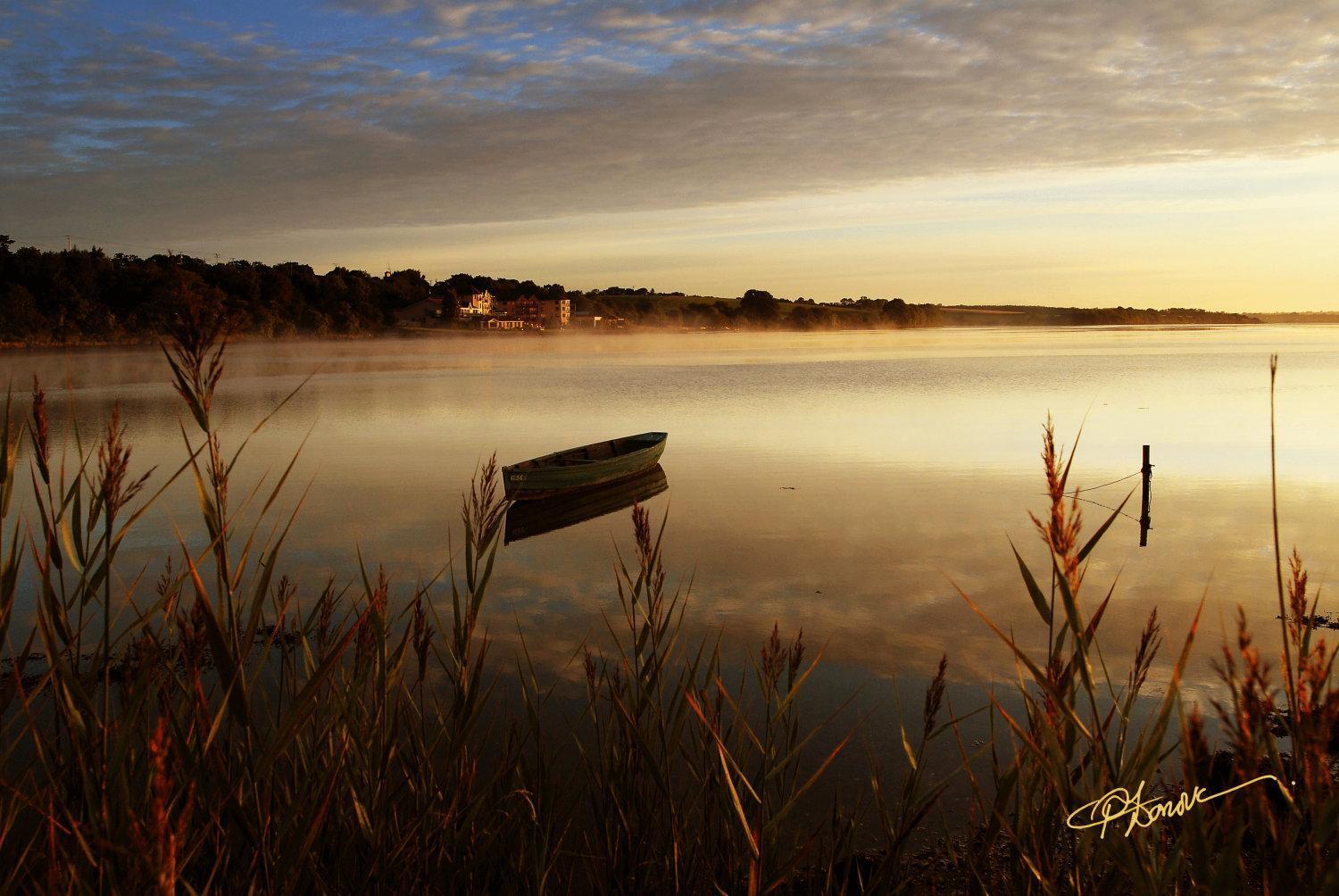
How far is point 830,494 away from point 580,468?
537cm

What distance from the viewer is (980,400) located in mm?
43000

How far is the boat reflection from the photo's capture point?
1784 cm

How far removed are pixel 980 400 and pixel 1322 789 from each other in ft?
143

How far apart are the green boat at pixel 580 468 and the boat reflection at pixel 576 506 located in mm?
211

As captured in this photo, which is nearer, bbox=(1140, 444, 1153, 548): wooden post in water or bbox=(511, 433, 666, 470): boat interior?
bbox=(1140, 444, 1153, 548): wooden post in water

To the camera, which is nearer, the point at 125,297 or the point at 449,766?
the point at 449,766

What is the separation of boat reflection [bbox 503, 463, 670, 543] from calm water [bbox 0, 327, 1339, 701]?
523 mm

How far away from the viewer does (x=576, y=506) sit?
66.2ft
